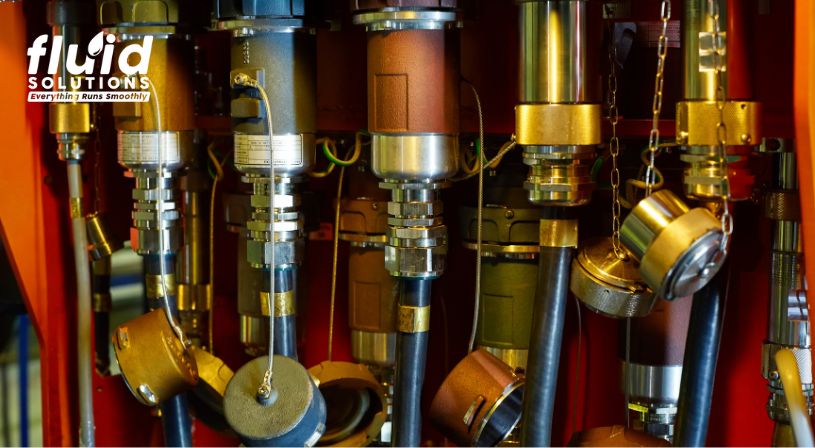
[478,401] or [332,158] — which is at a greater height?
[332,158]

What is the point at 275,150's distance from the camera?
50.6 inches

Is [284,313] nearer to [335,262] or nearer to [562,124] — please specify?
[335,262]

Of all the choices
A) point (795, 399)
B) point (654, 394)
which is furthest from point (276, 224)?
point (795, 399)

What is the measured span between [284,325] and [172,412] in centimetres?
21

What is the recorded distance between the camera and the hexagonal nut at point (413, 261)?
1.25 meters

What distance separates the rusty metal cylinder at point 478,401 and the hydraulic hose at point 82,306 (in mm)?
512

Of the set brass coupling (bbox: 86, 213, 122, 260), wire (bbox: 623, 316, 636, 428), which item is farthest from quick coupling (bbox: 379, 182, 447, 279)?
brass coupling (bbox: 86, 213, 122, 260)

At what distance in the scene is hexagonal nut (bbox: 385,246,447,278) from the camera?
4.12 feet

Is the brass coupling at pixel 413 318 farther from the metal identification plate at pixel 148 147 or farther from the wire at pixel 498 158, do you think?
the metal identification plate at pixel 148 147

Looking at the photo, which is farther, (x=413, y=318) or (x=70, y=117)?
(x=70, y=117)

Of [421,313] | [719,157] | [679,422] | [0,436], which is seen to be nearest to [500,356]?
[421,313]

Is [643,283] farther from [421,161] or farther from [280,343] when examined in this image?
[280,343]

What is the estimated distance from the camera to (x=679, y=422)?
121 centimetres

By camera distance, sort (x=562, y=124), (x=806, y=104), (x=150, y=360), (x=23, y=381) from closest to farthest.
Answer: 1. (x=806, y=104)
2. (x=562, y=124)
3. (x=150, y=360)
4. (x=23, y=381)
